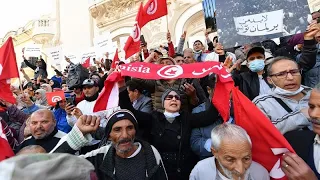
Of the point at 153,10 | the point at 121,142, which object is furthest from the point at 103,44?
the point at 121,142

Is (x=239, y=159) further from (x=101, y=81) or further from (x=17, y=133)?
(x=101, y=81)

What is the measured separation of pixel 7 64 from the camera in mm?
3898

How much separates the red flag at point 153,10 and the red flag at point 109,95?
1.87 meters

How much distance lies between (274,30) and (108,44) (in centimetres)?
512

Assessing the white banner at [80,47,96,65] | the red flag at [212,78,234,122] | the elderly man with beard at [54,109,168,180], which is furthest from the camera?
the white banner at [80,47,96,65]

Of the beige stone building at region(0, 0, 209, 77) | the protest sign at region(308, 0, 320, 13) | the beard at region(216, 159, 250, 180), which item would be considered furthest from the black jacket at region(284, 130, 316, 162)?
the beige stone building at region(0, 0, 209, 77)

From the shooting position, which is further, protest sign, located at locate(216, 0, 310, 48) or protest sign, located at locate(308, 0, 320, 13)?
protest sign, located at locate(308, 0, 320, 13)

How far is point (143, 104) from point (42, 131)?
1.09 meters

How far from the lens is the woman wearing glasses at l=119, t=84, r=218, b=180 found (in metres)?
2.61

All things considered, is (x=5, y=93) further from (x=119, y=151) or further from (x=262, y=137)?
(x=262, y=137)

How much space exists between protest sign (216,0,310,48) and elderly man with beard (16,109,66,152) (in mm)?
1942

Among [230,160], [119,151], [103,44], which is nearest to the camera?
[230,160]

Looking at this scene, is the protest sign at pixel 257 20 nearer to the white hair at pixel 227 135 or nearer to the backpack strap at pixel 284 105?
the backpack strap at pixel 284 105

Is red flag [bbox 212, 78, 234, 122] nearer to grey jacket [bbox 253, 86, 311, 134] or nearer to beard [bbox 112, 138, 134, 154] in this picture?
grey jacket [bbox 253, 86, 311, 134]
